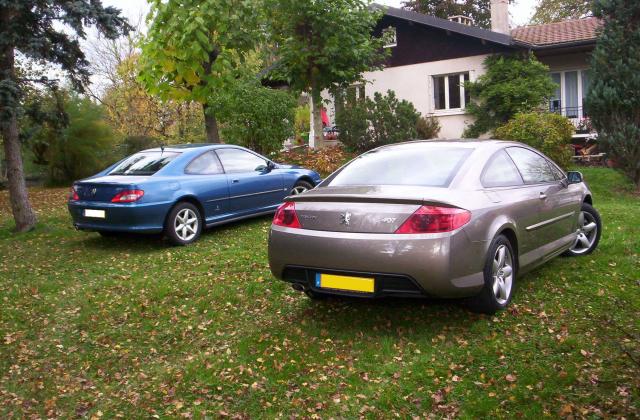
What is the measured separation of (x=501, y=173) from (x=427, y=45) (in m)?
16.8

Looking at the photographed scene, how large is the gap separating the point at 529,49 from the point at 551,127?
6.04 m

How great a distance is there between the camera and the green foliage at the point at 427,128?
19.1 metres

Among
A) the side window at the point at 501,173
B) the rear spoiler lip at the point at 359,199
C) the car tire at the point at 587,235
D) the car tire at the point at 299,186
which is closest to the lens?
the rear spoiler lip at the point at 359,199

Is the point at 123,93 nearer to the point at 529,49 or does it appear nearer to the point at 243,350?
the point at 529,49

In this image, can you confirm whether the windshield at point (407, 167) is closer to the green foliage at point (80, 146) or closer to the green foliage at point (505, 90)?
the green foliage at point (505, 90)

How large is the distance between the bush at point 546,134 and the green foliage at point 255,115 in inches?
221

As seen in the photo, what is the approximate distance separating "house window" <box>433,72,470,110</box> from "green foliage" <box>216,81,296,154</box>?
24.8 ft

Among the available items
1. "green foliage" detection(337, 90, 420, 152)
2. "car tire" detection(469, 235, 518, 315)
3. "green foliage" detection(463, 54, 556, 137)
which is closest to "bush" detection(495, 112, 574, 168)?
"green foliage" detection(337, 90, 420, 152)

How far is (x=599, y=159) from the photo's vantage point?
16891mm

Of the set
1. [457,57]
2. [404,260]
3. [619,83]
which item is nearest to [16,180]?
[404,260]

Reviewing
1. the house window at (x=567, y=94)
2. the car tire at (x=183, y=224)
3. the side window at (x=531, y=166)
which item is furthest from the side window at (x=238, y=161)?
the house window at (x=567, y=94)

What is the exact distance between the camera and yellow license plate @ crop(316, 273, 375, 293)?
15.1ft

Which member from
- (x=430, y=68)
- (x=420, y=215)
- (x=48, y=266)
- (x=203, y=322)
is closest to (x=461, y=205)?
(x=420, y=215)

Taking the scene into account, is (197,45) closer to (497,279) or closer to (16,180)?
(16,180)
